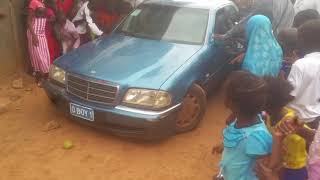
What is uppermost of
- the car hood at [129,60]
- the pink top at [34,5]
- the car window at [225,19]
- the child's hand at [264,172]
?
the child's hand at [264,172]

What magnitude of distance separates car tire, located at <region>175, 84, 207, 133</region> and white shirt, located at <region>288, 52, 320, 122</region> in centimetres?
205

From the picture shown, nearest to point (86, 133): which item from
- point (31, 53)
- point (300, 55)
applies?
Answer: point (31, 53)

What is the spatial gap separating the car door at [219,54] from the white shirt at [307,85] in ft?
7.91

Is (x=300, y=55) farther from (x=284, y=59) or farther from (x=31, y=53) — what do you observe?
(x=31, y=53)

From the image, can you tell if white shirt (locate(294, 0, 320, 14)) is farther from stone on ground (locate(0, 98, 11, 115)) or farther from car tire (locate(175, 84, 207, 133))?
stone on ground (locate(0, 98, 11, 115))

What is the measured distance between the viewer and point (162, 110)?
15.9ft

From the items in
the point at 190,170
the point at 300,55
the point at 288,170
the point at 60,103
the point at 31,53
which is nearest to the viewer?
the point at 288,170

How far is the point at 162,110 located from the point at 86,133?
1.20m

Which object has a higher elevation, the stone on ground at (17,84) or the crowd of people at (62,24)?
the crowd of people at (62,24)

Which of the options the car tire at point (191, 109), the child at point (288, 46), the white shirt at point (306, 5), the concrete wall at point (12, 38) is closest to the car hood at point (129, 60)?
the car tire at point (191, 109)

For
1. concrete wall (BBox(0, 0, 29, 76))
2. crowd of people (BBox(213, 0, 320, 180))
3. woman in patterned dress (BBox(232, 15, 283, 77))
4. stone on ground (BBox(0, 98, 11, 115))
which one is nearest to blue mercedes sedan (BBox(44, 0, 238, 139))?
woman in patterned dress (BBox(232, 15, 283, 77))

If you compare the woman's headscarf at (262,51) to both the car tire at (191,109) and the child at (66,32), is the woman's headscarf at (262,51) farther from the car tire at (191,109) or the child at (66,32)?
the child at (66,32)

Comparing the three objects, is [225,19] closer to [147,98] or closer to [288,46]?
[288,46]

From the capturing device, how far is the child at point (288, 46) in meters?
5.02
